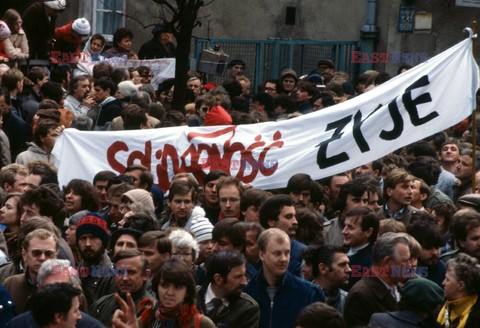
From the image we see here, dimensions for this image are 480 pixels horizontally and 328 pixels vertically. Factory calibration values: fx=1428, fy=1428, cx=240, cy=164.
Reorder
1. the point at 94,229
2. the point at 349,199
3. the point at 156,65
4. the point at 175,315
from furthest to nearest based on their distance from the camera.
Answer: the point at 156,65 < the point at 349,199 < the point at 94,229 < the point at 175,315

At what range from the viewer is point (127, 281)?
1034cm

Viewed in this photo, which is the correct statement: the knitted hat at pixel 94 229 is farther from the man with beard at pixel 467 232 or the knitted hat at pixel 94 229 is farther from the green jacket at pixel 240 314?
the man with beard at pixel 467 232

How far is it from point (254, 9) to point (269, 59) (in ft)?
7.23

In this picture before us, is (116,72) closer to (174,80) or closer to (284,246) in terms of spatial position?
(174,80)

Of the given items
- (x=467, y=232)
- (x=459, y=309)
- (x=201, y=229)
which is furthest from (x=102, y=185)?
(x=459, y=309)

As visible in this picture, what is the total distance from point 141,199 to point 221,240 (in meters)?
1.48

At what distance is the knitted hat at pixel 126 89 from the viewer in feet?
59.3

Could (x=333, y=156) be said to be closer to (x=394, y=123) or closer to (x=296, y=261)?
(x=394, y=123)

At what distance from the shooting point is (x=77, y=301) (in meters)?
9.10

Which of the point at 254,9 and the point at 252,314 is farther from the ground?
the point at 254,9

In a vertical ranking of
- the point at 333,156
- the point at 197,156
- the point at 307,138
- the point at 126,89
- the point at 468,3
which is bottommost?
the point at 197,156

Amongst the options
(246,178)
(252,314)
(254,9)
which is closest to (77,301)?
(252,314)

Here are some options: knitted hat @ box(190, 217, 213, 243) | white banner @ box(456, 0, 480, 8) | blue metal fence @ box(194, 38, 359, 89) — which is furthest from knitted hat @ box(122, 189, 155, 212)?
white banner @ box(456, 0, 480, 8)

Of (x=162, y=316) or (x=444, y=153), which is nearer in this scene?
(x=162, y=316)
